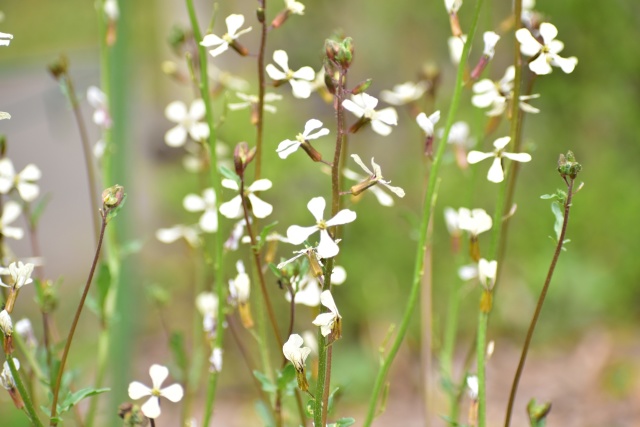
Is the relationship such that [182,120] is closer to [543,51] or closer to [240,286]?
[240,286]

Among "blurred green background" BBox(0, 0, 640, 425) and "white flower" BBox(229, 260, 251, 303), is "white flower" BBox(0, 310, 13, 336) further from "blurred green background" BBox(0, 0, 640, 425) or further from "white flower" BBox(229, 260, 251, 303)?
"blurred green background" BBox(0, 0, 640, 425)

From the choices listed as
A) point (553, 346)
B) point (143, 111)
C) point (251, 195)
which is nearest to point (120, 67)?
point (251, 195)

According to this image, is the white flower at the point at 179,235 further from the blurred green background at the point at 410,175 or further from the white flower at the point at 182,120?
the blurred green background at the point at 410,175

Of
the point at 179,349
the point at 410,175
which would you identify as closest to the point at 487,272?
the point at 179,349

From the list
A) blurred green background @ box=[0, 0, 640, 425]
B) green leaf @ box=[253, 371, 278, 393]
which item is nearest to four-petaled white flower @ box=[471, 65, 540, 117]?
green leaf @ box=[253, 371, 278, 393]

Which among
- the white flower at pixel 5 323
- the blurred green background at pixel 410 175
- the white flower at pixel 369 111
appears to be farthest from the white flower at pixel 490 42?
the blurred green background at pixel 410 175

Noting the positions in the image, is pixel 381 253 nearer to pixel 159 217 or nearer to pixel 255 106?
pixel 159 217
